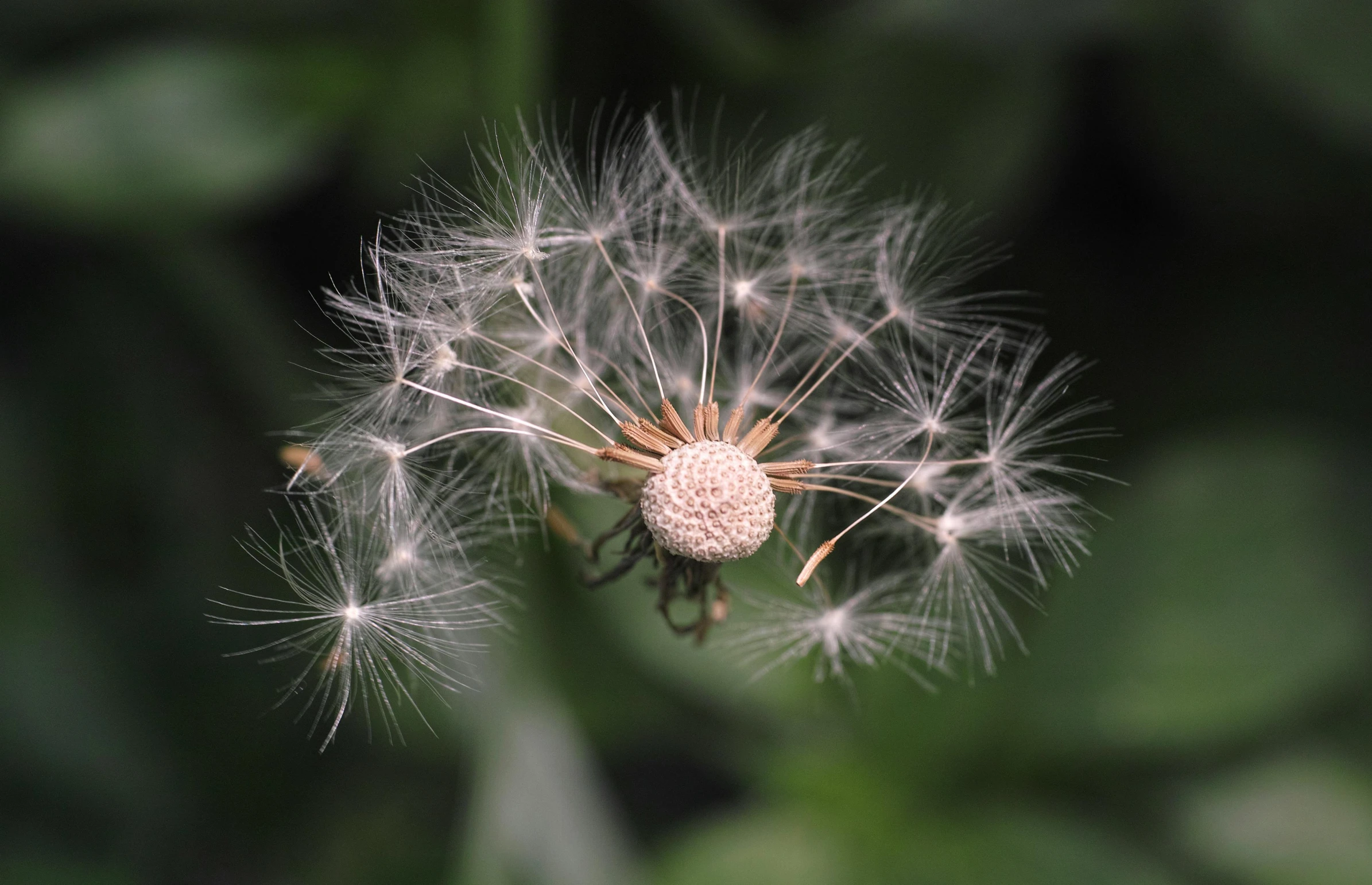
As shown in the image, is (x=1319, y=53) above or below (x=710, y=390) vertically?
above

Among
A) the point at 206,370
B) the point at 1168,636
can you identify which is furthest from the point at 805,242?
the point at 206,370

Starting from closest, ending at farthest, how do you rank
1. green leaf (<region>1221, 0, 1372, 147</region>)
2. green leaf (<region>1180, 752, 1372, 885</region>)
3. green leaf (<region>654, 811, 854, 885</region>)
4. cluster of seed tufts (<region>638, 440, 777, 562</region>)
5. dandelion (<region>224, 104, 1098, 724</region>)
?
1. cluster of seed tufts (<region>638, 440, 777, 562</region>)
2. dandelion (<region>224, 104, 1098, 724</region>)
3. green leaf (<region>1221, 0, 1372, 147</region>)
4. green leaf (<region>654, 811, 854, 885</region>)
5. green leaf (<region>1180, 752, 1372, 885</region>)

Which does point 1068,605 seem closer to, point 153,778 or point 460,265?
point 460,265

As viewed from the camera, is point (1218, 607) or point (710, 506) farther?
point (1218, 607)

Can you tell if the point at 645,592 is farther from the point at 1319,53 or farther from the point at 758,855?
the point at 1319,53

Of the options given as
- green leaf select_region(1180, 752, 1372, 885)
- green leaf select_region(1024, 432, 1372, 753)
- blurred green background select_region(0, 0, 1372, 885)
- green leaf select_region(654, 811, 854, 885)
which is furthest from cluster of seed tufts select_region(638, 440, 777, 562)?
green leaf select_region(1180, 752, 1372, 885)

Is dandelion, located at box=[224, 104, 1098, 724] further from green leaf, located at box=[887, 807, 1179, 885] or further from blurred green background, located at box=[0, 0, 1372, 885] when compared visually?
green leaf, located at box=[887, 807, 1179, 885]

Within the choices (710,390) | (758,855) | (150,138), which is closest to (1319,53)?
(710,390)
